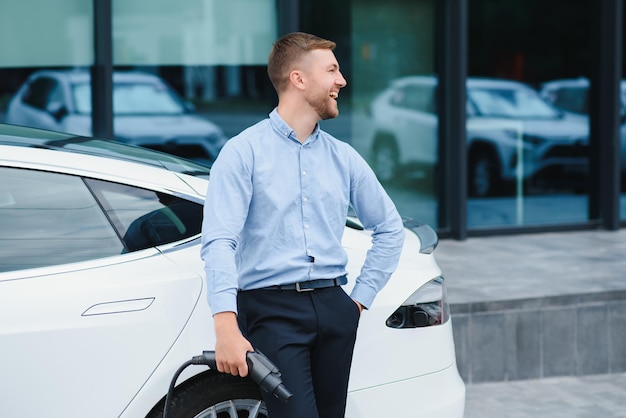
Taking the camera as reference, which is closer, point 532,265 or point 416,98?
point 532,265

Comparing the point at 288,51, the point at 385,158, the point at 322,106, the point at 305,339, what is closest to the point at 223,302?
the point at 305,339

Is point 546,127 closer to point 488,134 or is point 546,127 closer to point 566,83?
point 566,83

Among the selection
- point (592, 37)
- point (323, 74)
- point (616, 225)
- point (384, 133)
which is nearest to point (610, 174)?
point (616, 225)

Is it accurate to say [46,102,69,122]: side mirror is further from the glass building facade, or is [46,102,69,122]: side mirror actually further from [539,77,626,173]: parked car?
[539,77,626,173]: parked car

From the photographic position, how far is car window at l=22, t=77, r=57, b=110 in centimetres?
828

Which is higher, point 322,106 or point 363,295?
point 322,106

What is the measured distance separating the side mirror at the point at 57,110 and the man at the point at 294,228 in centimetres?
526

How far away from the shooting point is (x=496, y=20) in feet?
30.6

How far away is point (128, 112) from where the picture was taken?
28.0 ft

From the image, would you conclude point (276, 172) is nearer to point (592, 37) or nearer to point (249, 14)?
point (249, 14)

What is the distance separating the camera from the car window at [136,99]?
8.43 meters

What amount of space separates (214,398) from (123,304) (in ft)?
1.45

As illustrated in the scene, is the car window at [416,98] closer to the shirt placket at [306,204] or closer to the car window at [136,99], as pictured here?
the car window at [136,99]

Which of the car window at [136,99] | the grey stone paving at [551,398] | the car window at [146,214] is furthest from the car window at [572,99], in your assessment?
the car window at [146,214]
